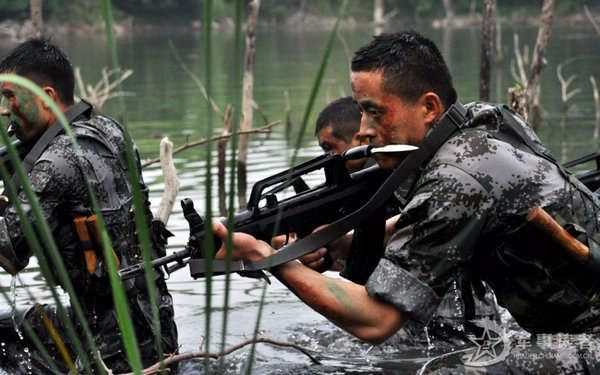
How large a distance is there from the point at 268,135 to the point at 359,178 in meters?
15.0

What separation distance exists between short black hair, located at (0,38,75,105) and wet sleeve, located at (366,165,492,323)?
270 cm

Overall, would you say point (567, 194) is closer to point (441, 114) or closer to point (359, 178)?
point (441, 114)

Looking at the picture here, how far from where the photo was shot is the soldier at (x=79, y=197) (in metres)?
5.35

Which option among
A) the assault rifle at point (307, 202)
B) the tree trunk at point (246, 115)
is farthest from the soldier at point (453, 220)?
the tree trunk at point (246, 115)

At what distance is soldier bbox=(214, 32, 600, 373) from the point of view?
374 cm

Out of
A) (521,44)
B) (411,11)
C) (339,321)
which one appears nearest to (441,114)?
(339,321)

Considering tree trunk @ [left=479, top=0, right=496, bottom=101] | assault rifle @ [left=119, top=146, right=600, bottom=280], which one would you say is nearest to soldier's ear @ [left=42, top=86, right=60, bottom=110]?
assault rifle @ [left=119, top=146, right=600, bottom=280]

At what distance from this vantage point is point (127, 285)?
5551 millimetres

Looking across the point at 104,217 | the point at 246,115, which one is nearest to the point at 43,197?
the point at 104,217

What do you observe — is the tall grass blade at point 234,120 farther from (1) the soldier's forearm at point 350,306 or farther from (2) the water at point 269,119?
(1) the soldier's forearm at point 350,306

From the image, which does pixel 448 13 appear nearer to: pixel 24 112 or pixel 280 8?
pixel 280 8

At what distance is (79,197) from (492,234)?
7.66 feet

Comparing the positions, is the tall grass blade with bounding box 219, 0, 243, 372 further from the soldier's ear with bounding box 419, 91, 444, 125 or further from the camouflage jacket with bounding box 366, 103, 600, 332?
the soldier's ear with bounding box 419, 91, 444, 125

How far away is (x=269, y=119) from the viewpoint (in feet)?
76.2
